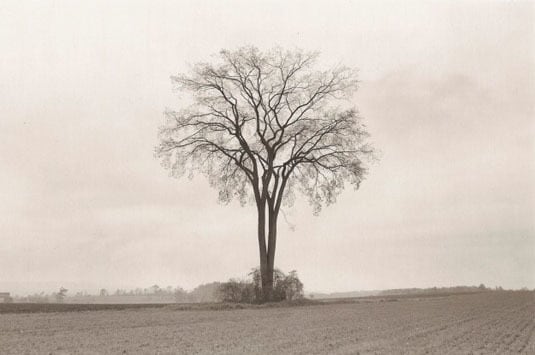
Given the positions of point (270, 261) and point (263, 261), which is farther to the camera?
point (270, 261)

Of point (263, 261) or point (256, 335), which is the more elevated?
point (263, 261)

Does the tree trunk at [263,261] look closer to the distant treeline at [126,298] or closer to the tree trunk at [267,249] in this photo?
the tree trunk at [267,249]

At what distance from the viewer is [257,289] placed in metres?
27.6

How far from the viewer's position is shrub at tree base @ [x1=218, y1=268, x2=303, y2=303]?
27.4 meters

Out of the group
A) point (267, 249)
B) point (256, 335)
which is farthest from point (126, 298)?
point (256, 335)

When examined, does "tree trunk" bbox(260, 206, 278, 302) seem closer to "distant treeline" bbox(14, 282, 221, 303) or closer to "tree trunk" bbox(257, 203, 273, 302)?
"tree trunk" bbox(257, 203, 273, 302)

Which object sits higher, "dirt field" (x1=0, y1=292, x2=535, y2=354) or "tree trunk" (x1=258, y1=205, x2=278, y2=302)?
"tree trunk" (x1=258, y1=205, x2=278, y2=302)

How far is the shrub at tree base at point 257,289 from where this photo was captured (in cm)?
2736

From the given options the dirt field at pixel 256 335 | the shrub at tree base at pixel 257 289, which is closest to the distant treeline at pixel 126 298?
the shrub at tree base at pixel 257 289

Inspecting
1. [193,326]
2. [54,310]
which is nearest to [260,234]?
[54,310]

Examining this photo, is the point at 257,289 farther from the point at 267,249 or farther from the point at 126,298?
the point at 126,298

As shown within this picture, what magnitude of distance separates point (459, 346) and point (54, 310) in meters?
12.7

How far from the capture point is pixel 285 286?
92.1ft

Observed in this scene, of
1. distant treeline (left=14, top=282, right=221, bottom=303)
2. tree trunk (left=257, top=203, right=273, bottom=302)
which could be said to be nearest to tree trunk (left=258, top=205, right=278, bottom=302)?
Answer: tree trunk (left=257, top=203, right=273, bottom=302)
